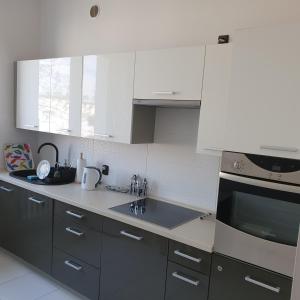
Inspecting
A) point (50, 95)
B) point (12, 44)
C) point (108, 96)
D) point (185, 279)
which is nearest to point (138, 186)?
point (108, 96)

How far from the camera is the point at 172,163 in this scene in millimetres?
2479

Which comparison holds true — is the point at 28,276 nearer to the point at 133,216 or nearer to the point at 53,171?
the point at 53,171

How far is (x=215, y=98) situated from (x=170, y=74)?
0.37 meters

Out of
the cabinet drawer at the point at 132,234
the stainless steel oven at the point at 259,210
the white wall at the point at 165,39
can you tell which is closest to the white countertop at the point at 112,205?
the cabinet drawer at the point at 132,234

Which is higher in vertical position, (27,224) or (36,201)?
(36,201)

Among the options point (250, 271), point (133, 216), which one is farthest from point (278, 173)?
point (133, 216)

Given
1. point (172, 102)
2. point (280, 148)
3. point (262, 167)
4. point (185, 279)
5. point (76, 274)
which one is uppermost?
point (172, 102)

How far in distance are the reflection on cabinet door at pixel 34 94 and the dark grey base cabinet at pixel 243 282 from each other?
6.80 ft

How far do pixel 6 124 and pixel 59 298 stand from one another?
1871 mm

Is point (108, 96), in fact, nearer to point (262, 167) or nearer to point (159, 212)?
point (159, 212)

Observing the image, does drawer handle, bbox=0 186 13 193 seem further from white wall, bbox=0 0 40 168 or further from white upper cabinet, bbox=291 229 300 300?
white upper cabinet, bbox=291 229 300 300

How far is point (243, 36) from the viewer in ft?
4.95

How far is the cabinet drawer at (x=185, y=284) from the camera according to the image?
1721 mm

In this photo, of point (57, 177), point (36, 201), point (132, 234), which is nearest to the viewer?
point (132, 234)
